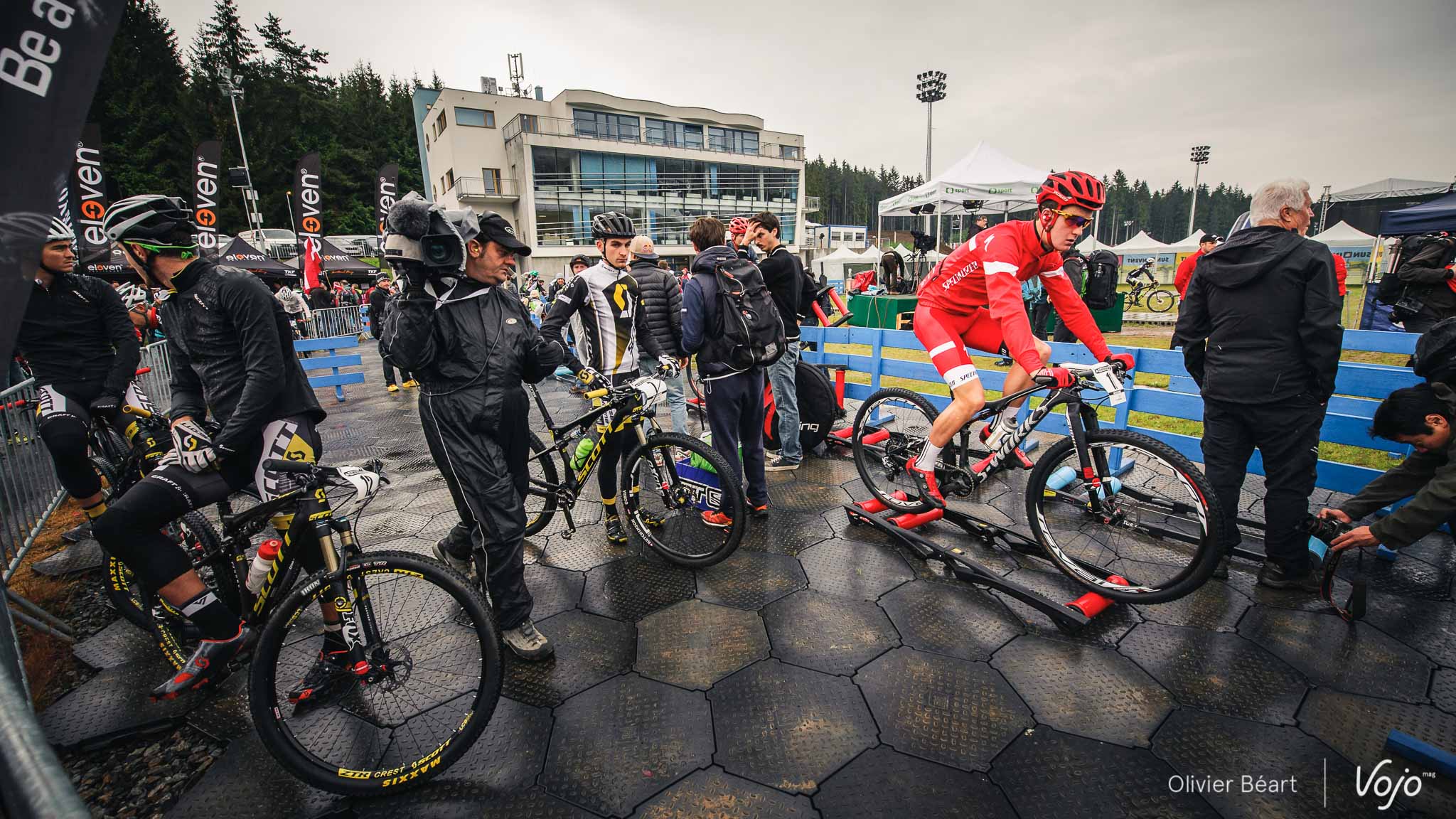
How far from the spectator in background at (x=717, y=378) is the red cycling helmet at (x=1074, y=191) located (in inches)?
76.0

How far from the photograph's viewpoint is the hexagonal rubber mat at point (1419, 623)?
2602 mm

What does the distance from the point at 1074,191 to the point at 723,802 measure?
3492 millimetres

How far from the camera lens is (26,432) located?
4195mm

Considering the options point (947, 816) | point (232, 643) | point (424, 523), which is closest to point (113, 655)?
point (232, 643)

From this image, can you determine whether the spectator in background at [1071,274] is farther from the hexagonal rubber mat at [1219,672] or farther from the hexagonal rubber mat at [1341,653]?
the hexagonal rubber mat at [1219,672]

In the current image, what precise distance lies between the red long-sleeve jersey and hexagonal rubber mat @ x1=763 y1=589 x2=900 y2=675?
67.2 inches

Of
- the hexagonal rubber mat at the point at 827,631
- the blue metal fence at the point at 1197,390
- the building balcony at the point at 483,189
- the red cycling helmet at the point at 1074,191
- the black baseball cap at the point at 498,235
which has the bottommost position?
the hexagonal rubber mat at the point at 827,631

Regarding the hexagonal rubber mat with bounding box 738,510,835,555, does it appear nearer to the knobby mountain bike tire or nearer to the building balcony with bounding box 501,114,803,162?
the knobby mountain bike tire

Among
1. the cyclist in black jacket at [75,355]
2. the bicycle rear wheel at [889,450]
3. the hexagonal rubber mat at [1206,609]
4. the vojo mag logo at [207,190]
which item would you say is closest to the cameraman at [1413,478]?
the hexagonal rubber mat at [1206,609]

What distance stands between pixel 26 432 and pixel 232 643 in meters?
3.34

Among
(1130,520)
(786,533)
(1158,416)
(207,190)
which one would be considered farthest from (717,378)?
(207,190)

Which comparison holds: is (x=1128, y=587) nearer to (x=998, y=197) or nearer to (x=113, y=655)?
(x=113, y=655)

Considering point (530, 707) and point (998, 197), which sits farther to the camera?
point (998, 197)

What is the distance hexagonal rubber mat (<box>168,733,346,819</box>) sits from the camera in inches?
80.3
